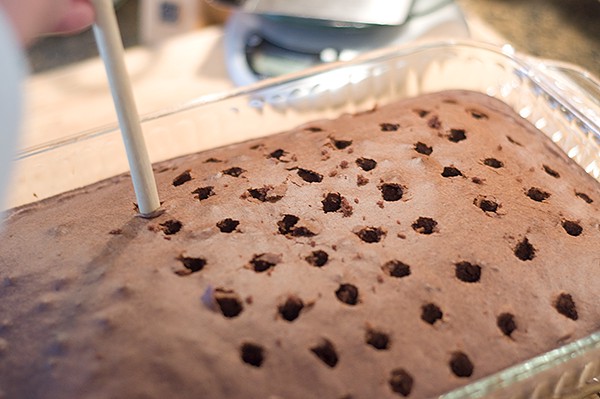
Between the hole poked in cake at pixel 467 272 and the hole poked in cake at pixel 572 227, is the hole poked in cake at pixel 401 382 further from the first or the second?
the hole poked in cake at pixel 572 227

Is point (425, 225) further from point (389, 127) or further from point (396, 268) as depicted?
point (389, 127)

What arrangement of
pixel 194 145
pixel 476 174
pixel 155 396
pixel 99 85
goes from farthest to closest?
pixel 99 85 < pixel 194 145 < pixel 476 174 < pixel 155 396

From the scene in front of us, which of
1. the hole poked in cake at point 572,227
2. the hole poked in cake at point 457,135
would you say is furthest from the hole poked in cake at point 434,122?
the hole poked in cake at point 572,227

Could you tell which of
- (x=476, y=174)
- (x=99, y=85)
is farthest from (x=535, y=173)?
(x=99, y=85)

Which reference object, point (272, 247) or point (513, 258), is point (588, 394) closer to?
point (513, 258)

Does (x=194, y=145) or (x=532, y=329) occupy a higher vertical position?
(x=532, y=329)

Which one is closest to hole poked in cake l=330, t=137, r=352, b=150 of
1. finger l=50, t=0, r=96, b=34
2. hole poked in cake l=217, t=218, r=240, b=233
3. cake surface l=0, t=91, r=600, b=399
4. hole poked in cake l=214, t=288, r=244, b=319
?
cake surface l=0, t=91, r=600, b=399
